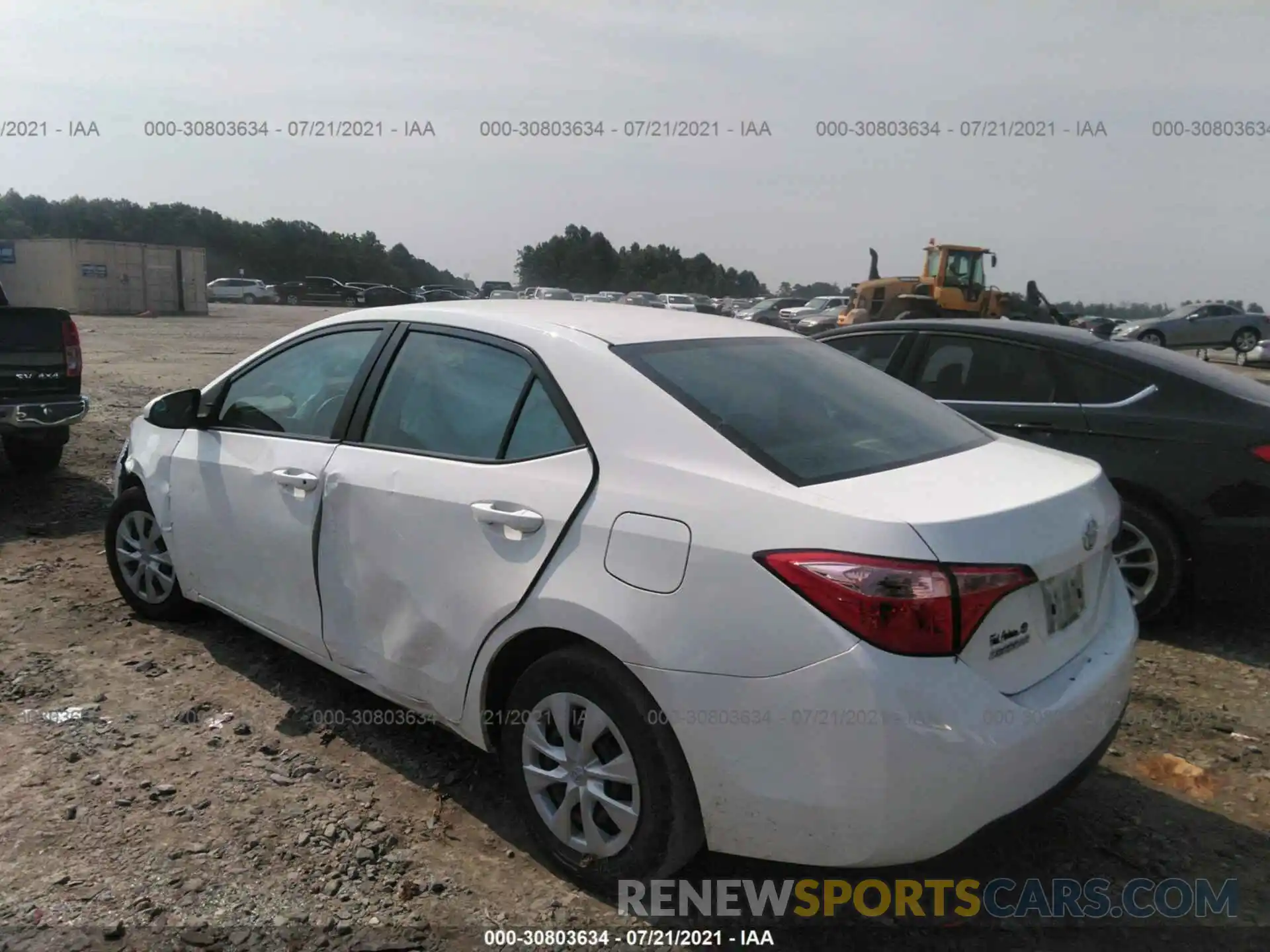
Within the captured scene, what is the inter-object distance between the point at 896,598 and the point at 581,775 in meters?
1.05

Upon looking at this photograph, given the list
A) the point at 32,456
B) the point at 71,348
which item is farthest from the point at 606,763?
the point at 32,456

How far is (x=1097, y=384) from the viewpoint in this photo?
491 cm

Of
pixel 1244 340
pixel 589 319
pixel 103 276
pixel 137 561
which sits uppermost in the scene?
pixel 589 319

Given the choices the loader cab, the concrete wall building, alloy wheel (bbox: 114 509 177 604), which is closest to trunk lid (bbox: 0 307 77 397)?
alloy wheel (bbox: 114 509 177 604)

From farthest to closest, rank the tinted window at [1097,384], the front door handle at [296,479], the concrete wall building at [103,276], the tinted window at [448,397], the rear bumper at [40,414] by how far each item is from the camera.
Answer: the concrete wall building at [103,276], the rear bumper at [40,414], the tinted window at [1097,384], the front door handle at [296,479], the tinted window at [448,397]

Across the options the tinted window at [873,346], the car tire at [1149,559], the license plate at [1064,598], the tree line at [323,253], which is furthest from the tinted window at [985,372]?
the tree line at [323,253]

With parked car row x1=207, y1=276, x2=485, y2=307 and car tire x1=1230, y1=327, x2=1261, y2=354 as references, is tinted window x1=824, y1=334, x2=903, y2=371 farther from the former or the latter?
parked car row x1=207, y1=276, x2=485, y2=307

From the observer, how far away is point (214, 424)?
4.08 m

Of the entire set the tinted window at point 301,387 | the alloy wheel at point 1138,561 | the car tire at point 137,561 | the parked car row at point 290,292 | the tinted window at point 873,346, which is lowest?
the parked car row at point 290,292

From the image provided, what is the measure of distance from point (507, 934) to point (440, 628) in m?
0.88

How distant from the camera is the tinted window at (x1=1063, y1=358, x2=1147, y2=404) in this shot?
189 inches

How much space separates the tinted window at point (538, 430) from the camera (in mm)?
2793

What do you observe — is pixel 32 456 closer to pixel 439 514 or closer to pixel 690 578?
pixel 439 514

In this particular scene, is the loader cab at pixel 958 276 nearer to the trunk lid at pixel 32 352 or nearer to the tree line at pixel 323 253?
the trunk lid at pixel 32 352
